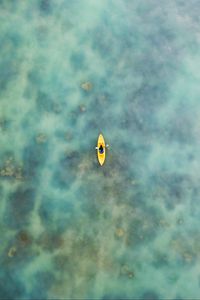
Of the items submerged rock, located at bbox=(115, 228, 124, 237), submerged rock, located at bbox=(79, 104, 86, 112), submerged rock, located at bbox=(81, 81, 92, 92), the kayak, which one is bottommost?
submerged rock, located at bbox=(115, 228, 124, 237)

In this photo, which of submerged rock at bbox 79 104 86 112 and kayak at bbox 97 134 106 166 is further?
submerged rock at bbox 79 104 86 112

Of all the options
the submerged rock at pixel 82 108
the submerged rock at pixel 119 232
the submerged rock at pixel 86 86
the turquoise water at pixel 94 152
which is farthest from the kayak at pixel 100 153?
the submerged rock at pixel 119 232

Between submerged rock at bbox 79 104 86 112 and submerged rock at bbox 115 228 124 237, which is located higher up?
submerged rock at bbox 79 104 86 112

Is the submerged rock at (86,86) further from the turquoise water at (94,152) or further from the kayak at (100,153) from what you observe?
the kayak at (100,153)

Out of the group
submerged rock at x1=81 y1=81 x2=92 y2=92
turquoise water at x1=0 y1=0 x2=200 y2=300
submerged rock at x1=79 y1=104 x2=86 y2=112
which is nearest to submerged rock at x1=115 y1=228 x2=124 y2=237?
turquoise water at x1=0 y1=0 x2=200 y2=300

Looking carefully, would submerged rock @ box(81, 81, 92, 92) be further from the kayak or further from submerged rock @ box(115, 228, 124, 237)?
submerged rock @ box(115, 228, 124, 237)

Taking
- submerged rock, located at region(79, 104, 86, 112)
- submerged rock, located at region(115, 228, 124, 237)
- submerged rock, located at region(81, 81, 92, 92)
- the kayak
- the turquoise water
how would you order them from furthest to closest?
submerged rock, located at region(81, 81, 92, 92) → submerged rock, located at region(79, 104, 86, 112) → the kayak → submerged rock, located at region(115, 228, 124, 237) → the turquoise water

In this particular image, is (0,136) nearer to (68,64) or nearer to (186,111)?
(68,64)

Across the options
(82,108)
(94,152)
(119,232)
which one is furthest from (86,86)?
(119,232)

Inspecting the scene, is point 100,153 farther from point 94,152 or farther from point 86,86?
point 86,86
